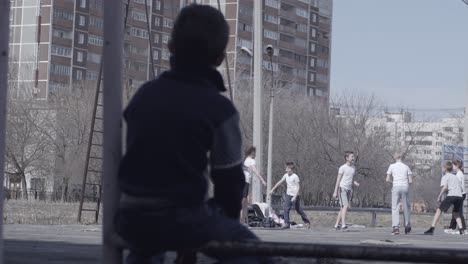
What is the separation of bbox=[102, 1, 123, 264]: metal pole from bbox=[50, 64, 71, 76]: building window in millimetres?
115880

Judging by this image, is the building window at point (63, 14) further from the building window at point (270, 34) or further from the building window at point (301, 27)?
the building window at point (301, 27)

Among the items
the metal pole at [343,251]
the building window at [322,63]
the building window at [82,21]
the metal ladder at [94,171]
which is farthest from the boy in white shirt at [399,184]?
the building window at [322,63]

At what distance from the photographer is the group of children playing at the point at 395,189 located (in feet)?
82.0

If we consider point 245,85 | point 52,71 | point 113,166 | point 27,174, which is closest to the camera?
point 113,166

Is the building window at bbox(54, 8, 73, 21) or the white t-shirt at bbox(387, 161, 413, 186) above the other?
the building window at bbox(54, 8, 73, 21)

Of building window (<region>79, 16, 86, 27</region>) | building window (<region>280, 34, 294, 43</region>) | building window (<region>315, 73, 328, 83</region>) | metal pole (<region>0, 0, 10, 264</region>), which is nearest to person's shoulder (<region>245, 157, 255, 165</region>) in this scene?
metal pole (<region>0, 0, 10, 264</region>)

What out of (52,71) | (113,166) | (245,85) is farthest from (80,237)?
(52,71)

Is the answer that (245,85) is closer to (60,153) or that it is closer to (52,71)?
(60,153)

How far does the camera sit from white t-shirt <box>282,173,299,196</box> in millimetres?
28436

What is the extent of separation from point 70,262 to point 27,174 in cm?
7582

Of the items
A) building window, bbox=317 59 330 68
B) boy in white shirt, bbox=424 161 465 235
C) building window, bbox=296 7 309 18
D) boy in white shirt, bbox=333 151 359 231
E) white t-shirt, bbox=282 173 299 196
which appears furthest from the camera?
building window, bbox=317 59 330 68

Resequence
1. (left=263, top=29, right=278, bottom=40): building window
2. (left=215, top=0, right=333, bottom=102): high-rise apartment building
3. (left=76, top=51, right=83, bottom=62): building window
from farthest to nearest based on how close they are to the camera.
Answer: (left=215, top=0, right=333, bottom=102): high-rise apartment building < (left=263, top=29, right=278, bottom=40): building window < (left=76, top=51, right=83, bottom=62): building window

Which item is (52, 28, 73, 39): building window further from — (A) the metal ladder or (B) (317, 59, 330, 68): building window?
(A) the metal ladder

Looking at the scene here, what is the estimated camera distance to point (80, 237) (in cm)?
1767
